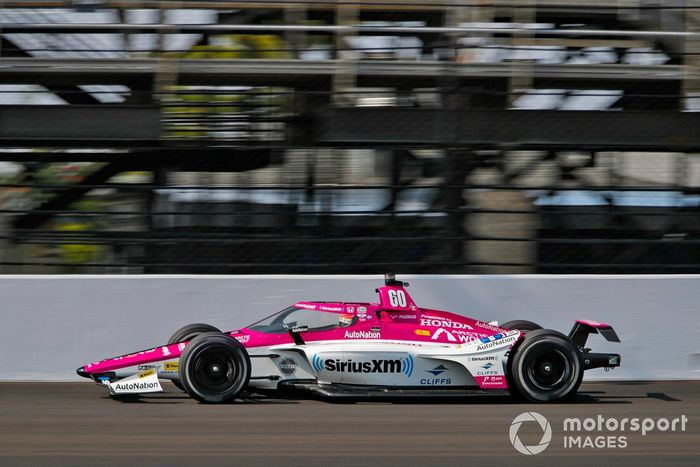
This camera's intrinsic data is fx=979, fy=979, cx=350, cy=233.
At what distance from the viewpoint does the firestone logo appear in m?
5.77

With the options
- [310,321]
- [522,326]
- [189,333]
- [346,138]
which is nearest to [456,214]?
[522,326]

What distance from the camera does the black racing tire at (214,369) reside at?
7.26m

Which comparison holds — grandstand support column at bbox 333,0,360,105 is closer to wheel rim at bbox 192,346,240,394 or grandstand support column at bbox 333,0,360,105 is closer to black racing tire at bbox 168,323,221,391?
black racing tire at bbox 168,323,221,391

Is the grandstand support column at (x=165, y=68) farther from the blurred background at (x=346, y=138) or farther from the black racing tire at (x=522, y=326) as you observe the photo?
the black racing tire at (x=522, y=326)

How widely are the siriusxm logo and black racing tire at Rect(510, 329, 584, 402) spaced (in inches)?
32.1

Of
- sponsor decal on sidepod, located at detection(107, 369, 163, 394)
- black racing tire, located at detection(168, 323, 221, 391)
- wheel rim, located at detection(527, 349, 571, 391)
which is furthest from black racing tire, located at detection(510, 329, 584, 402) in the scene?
sponsor decal on sidepod, located at detection(107, 369, 163, 394)

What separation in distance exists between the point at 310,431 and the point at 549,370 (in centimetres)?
223

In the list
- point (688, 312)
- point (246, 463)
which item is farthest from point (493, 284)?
point (246, 463)

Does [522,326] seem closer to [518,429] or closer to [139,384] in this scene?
[518,429]

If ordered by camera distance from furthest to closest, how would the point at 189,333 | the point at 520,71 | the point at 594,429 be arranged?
1. the point at 520,71
2. the point at 189,333
3. the point at 594,429

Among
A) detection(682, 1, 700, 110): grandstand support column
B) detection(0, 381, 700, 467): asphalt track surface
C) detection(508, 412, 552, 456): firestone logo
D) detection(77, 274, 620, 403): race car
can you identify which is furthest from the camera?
detection(682, 1, 700, 110): grandstand support column

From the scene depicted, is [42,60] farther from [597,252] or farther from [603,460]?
[603,460]

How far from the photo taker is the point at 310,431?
20.6ft

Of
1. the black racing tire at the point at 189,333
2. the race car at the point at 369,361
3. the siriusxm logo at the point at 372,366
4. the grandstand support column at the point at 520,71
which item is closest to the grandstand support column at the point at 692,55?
the grandstand support column at the point at 520,71
